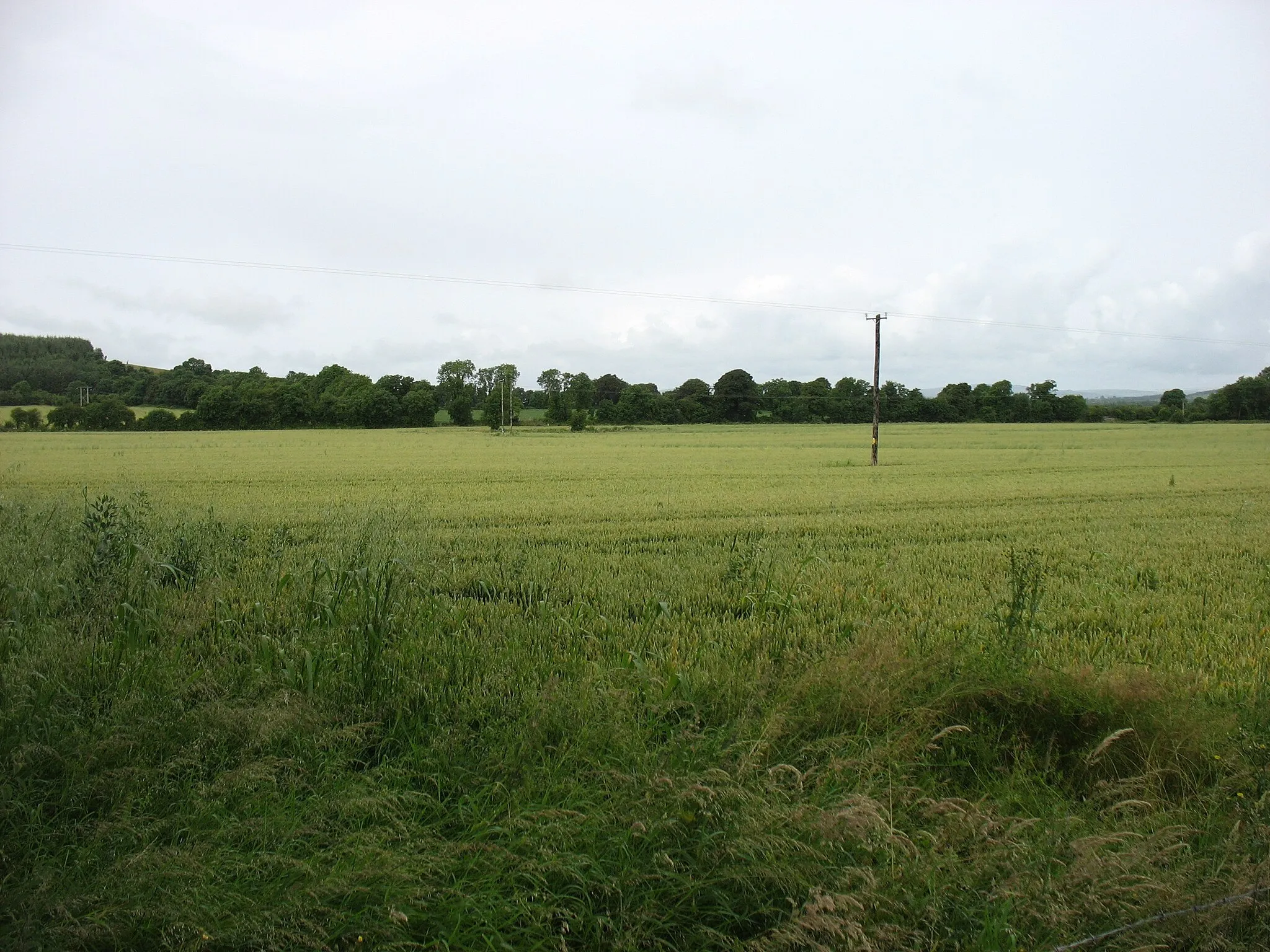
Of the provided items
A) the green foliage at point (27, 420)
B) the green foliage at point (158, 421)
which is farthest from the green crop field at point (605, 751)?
the green foliage at point (158, 421)

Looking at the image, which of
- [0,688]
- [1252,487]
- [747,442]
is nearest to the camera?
[0,688]

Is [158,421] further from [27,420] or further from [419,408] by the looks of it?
[419,408]

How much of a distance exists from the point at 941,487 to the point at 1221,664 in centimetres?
1698

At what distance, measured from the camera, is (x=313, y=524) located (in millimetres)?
14328

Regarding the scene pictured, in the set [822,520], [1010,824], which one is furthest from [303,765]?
[822,520]

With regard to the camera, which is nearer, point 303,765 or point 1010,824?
point 1010,824

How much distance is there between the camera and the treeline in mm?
65625

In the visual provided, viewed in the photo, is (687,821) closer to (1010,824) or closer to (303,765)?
(1010,824)

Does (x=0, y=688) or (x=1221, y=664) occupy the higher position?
(x=0, y=688)

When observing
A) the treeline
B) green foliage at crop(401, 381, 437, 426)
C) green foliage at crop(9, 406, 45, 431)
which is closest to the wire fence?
the treeline

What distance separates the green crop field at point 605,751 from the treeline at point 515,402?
3559cm

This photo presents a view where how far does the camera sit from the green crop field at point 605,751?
2889mm

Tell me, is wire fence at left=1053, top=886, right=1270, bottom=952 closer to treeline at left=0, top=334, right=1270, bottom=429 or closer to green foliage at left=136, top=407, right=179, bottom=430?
treeline at left=0, top=334, right=1270, bottom=429

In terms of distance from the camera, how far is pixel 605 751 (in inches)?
160
